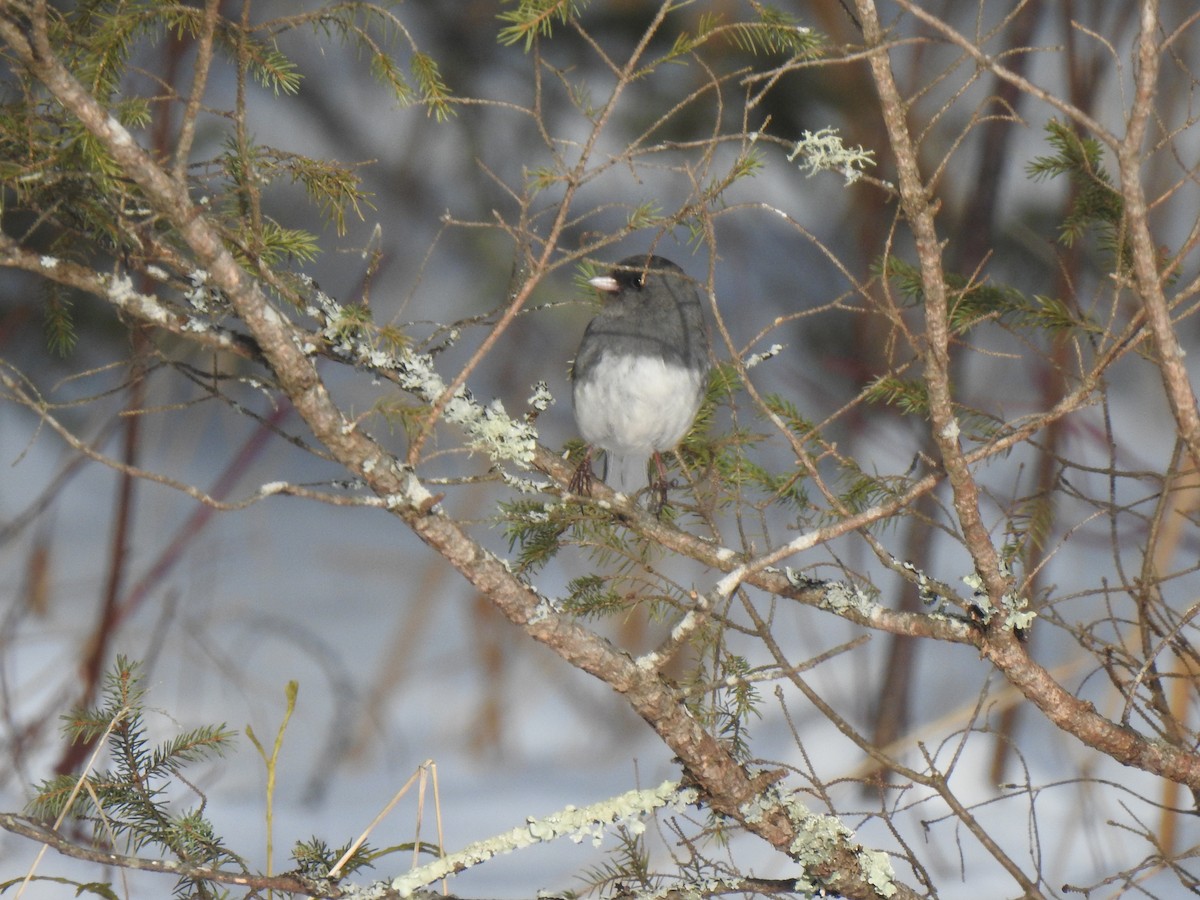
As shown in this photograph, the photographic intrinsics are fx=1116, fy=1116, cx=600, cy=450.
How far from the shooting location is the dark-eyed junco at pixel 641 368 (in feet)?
3.75

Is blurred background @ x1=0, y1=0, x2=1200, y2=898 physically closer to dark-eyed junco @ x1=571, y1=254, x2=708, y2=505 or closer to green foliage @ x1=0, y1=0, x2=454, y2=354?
dark-eyed junco @ x1=571, y1=254, x2=708, y2=505

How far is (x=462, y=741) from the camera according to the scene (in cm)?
227

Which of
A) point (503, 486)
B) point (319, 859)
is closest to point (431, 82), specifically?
point (319, 859)

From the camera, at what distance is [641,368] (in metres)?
Result: 1.16

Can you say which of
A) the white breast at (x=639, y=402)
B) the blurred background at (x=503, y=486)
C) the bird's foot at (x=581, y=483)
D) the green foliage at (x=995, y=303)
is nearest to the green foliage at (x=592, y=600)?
the bird's foot at (x=581, y=483)

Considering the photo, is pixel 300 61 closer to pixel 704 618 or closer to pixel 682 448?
pixel 682 448

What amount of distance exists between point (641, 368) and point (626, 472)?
0.20 m

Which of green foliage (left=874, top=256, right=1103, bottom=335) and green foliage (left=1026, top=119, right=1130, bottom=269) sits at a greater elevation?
green foliage (left=1026, top=119, right=1130, bottom=269)

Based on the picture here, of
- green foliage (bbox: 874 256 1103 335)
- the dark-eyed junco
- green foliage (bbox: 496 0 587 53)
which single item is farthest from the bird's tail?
green foliage (bbox: 496 0 587 53)

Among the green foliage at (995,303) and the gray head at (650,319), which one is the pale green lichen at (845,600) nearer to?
the green foliage at (995,303)

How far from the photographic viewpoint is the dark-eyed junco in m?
1.14

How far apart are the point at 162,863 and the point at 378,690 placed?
152 centimetres

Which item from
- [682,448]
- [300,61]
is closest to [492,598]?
[682,448]

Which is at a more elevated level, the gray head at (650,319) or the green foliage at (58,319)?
the gray head at (650,319)
